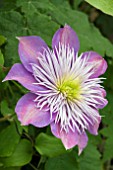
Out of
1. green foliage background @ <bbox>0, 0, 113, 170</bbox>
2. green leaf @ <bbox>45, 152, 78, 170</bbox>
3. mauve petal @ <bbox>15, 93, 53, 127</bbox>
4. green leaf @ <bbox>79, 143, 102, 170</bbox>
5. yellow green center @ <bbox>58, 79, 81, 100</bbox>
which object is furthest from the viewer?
green leaf @ <bbox>79, 143, 102, 170</bbox>

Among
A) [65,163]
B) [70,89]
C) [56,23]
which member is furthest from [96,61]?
[65,163]

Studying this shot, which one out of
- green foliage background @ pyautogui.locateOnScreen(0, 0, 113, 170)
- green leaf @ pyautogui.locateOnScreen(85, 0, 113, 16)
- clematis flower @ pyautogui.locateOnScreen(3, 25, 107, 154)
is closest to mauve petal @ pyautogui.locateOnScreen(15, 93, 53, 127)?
clematis flower @ pyautogui.locateOnScreen(3, 25, 107, 154)

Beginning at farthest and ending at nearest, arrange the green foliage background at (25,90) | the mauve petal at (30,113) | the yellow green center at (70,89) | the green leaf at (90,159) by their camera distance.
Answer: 1. the green leaf at (90,159)
2. the green foliage background at (25,90)
3. the yellow green center at (70,89)
4. the mauve petal at (30,113)

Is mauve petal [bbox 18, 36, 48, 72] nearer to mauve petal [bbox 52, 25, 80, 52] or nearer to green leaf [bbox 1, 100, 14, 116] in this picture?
mauve petal [bbox 52, 25, 80, 52]

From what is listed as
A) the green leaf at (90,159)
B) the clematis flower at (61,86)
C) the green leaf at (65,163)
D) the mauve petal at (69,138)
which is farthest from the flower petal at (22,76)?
the green leaf at (90,159)

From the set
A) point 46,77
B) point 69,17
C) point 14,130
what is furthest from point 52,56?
point 69,17

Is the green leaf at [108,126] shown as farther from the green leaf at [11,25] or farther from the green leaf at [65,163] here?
the green leaf at [11,25]

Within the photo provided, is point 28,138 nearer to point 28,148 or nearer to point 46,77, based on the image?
point 28,148
